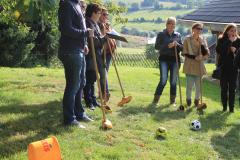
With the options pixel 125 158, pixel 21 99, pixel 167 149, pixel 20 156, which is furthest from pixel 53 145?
pixel 21 99

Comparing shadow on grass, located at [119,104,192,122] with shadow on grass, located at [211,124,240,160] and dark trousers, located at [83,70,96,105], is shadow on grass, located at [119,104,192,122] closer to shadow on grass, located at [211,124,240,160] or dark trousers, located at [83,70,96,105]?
dark trousers, located at [83,70,96,105]

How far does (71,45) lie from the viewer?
21.3ft

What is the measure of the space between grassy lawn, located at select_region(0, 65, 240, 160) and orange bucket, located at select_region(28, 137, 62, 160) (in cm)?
72

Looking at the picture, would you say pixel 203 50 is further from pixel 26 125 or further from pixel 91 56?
pixel 26 125

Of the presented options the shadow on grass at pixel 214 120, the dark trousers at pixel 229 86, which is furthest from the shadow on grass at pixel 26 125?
the dark trousers at pixel 229 86

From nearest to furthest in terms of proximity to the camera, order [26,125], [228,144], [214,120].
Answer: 1. [26,125]
2. [228,144]
3. [214,120]

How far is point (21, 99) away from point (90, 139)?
301cm

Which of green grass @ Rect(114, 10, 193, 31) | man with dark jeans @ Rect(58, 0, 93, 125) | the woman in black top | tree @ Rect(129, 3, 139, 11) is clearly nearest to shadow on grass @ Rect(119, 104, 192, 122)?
the woman in black top

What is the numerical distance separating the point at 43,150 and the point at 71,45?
7.35 ft

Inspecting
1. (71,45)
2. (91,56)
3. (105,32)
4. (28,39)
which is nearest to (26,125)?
(71,45)

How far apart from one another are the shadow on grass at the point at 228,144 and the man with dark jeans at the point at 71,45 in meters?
2.29

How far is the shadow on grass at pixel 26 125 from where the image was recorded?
19.0 ft

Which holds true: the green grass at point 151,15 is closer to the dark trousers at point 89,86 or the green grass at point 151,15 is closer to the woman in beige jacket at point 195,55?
the woman in beige jacket at point 195,55

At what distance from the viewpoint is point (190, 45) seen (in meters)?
9.21
